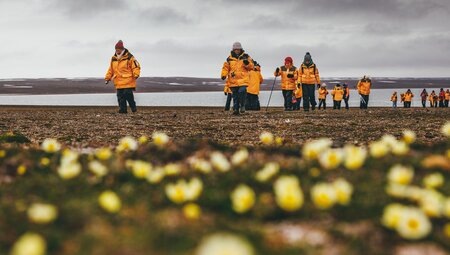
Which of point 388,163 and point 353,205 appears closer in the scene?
point 353,205

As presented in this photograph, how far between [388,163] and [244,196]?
204 centimetres

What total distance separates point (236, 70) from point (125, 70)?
4.64 m

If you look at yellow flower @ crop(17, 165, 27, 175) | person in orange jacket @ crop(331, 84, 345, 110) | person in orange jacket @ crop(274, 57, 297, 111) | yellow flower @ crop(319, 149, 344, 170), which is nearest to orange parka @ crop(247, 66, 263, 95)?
person in orange jacket @ crop(274, 57, 297, 111)

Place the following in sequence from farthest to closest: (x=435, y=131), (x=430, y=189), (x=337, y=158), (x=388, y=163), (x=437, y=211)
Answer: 1. (x=435, y=131)
2. (x=388, y=163)
3. (x=337, y=158)
4. (x=430, y=189)
5. (x=437, y=211)

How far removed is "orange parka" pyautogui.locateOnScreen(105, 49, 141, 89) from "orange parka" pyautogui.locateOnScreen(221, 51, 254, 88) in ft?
12.2

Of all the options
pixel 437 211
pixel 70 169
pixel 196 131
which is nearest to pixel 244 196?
pixel 437 211

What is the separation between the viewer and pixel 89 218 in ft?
11.2

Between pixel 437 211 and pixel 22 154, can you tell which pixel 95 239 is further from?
pixel 22 154

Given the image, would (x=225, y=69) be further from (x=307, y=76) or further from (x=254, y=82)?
(x=254, y=82)

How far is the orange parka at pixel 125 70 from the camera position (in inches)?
870

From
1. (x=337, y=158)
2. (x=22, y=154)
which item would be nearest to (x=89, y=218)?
(x=337, y=158)

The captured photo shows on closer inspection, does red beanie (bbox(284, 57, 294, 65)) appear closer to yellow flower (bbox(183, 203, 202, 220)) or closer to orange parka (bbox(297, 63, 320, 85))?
orange parka (bbox(297, 63, 320, 85))

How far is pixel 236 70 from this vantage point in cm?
2183

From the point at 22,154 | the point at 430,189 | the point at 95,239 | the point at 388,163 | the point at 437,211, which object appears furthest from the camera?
the point at 22,154
